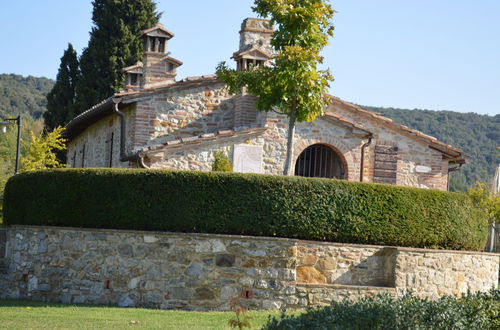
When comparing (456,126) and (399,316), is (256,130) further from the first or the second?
(456,126)

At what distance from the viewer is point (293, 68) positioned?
16594 mm

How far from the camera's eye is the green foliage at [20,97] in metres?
62.5

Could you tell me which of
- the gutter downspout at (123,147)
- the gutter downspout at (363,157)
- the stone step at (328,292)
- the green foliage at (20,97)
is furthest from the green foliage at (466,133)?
the stone step at (328,292)

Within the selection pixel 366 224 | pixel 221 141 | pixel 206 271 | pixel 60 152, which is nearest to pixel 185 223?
pixel 206 271

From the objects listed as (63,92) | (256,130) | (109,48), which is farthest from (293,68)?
(63,92)

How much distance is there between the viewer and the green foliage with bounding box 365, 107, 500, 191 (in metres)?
57.1

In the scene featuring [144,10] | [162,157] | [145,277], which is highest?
[144,10]

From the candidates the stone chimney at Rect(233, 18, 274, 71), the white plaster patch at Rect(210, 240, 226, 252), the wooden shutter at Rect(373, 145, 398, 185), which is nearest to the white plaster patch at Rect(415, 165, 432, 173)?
the wooden shutter at Rect(373, 145, 398, 185)

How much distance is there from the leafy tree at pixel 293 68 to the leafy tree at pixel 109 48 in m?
17.9

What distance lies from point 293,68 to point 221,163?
3.21m

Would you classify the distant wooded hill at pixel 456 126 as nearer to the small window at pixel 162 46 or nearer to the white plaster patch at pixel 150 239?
the small window at pixel 162 46

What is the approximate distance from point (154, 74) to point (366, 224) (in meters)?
10.1

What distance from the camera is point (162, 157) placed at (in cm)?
1844

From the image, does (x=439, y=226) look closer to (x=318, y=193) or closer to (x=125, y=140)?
(x=318, y=193)
